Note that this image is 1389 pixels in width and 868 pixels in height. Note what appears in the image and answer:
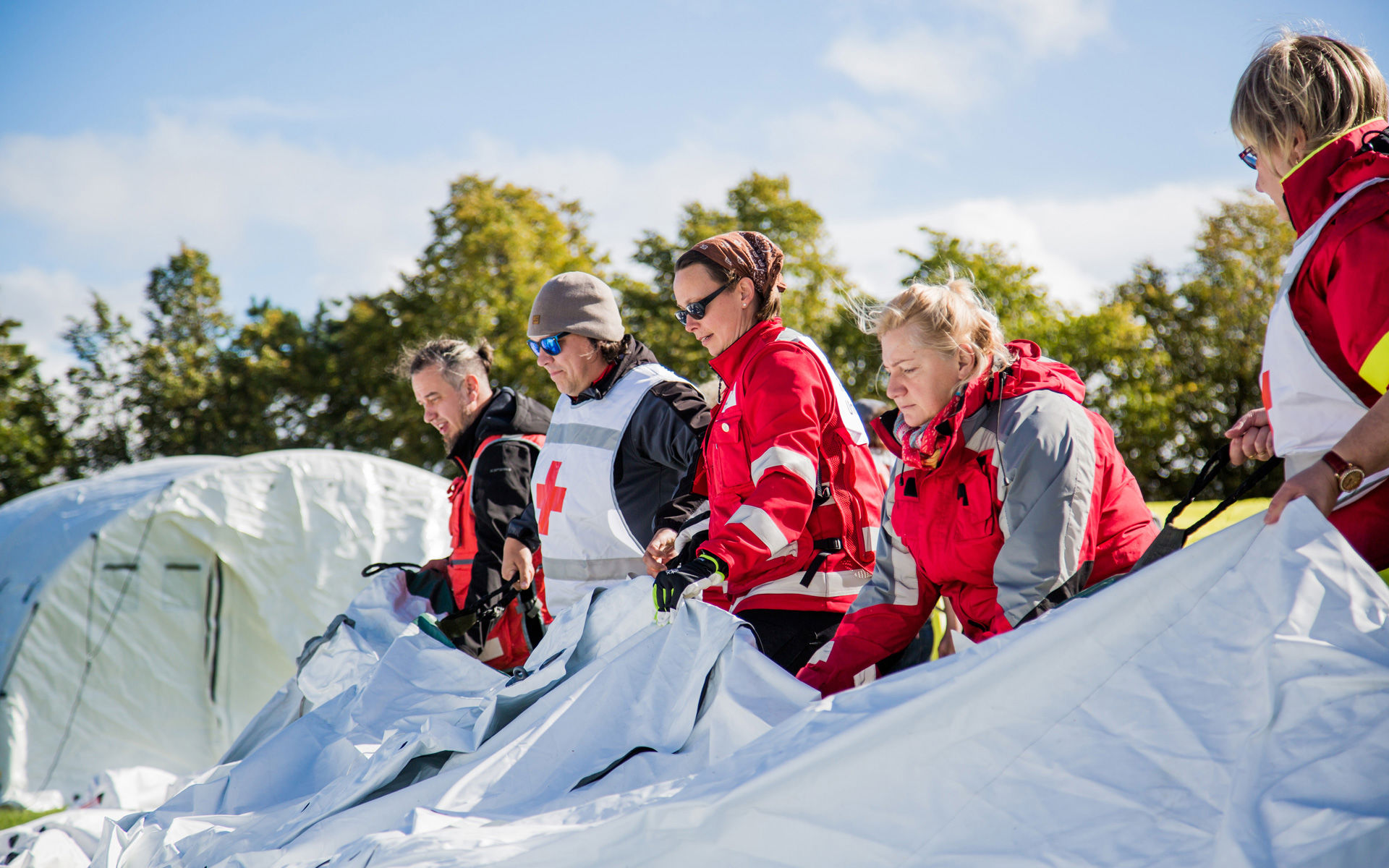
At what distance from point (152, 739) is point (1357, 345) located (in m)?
7.98

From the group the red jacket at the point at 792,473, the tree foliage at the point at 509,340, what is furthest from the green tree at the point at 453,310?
the red jacket at the point at 792,473

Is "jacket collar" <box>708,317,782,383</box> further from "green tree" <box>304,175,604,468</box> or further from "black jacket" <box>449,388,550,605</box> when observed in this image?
"green tree" <box>304,175,604,468</box>

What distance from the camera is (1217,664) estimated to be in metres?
1.46

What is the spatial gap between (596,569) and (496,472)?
886 mm

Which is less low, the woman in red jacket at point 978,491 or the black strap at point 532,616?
the woman in red jacket at point 978,491

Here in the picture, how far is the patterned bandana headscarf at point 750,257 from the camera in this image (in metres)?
2.54

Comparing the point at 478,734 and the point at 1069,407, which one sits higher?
the point at 1069,407

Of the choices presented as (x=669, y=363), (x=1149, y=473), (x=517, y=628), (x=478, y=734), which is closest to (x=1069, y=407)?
(x=478, y=734)

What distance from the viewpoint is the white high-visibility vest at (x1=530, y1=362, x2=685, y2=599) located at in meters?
2.92

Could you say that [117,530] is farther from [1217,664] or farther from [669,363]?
[669,363]

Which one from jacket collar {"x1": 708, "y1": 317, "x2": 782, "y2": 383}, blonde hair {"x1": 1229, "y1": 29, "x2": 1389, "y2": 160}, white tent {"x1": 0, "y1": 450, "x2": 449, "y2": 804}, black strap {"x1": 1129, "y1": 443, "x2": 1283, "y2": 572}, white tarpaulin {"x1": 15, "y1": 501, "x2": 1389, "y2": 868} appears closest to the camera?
white tarpaulin {"x1": 15, "y1": 501, "x2": 1389, "y2": 868}

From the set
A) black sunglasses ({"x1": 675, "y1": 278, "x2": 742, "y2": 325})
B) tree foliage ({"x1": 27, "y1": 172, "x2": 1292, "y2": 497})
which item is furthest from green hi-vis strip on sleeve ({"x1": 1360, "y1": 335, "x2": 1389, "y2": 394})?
tree foliage ({"x1": 27, "y1": 172, "x2": 1292, "y2": 497})

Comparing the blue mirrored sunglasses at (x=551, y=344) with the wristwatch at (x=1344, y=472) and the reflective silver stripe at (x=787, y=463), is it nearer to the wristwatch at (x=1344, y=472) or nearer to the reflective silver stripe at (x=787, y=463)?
the reflective silver stripe at (x=787, y=463)

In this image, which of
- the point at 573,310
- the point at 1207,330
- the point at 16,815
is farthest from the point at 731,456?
the point at 1207,330
